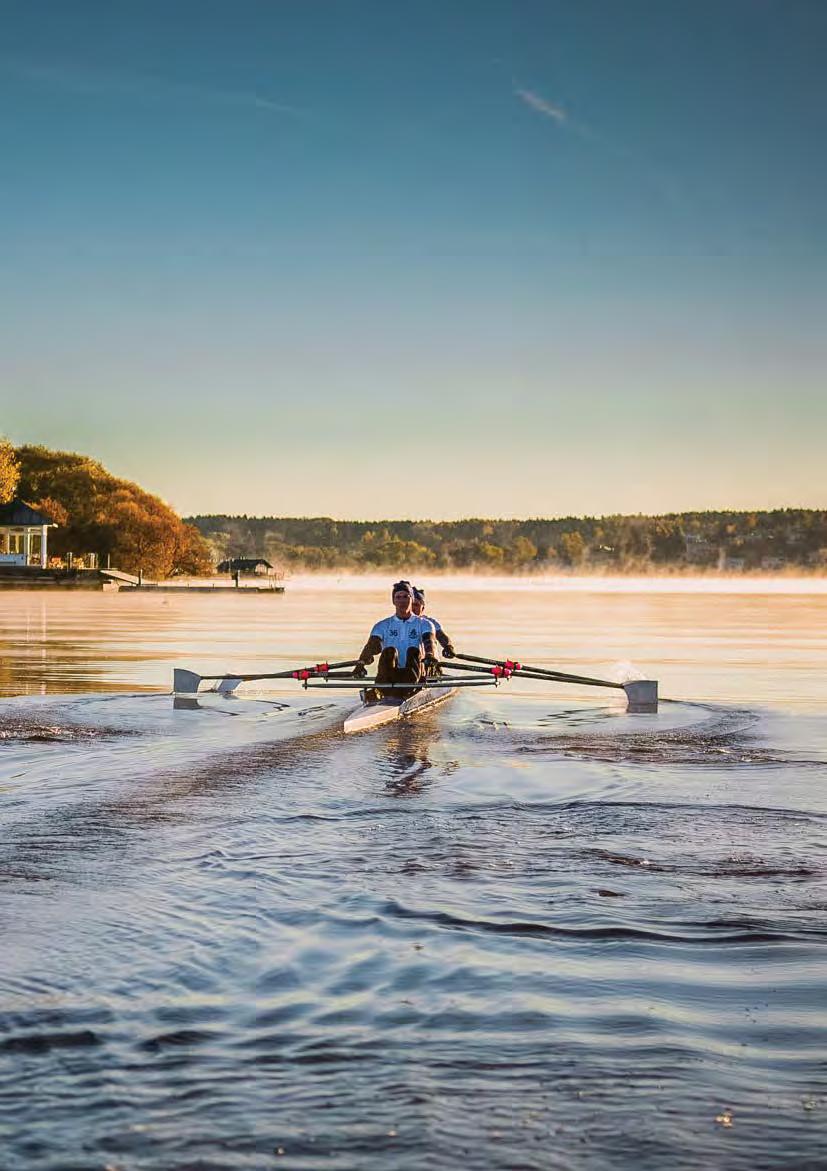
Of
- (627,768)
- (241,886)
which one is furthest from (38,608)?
(241,886)

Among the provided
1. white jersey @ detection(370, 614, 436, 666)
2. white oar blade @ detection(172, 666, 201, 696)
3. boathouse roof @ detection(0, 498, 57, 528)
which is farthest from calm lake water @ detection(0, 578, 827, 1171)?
boathouse roof @ detection(0, 498, 57, 528)

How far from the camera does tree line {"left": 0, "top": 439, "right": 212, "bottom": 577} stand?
4003 inches

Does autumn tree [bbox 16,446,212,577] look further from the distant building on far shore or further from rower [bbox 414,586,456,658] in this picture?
rower [bbox 414,586,456,658]

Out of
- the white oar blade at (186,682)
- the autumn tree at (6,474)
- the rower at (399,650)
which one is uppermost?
the autumn tree at (6,474)

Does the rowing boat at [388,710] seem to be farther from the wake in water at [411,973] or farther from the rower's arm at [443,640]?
the wake in water at [411,973]

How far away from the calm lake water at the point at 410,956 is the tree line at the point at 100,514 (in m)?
89.8

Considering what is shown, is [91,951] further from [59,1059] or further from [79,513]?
[79,513]

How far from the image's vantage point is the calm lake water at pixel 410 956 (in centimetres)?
425

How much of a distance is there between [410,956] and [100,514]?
101690mm

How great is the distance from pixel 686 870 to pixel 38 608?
51.8 m

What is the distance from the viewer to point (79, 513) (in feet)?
348

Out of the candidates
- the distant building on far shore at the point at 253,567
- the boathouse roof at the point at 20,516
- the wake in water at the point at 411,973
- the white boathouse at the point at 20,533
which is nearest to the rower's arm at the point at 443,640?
the wake in water at the point at 411,973

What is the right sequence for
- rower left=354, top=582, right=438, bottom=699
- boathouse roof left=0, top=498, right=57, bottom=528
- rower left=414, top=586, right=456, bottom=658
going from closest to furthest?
rower left=354, top=582, right=438, bottom=699
rower left=414, top=586, right=456, bottom=658
boathouse roof left=0, top=498, right=57, bottom=528

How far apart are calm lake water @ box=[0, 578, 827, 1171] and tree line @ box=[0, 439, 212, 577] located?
89752mm
